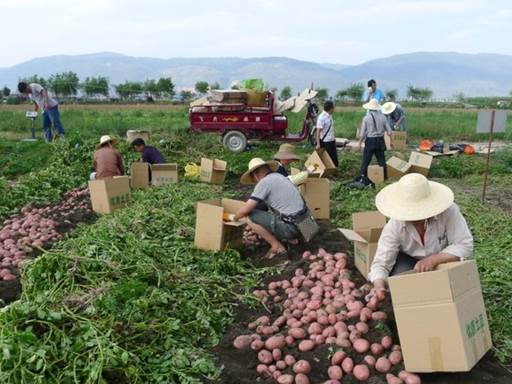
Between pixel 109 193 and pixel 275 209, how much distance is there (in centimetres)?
249

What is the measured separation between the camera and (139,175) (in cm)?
783

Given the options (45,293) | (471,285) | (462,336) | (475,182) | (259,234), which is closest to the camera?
(462,336)

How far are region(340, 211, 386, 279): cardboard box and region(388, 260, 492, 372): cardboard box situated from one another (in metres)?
1.05

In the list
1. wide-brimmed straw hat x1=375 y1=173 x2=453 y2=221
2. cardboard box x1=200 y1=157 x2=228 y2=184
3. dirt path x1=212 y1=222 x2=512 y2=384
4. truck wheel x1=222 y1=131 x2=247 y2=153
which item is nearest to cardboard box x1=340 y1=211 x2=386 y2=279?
dirt path x1=212 y1=222 x2=512 y2=384

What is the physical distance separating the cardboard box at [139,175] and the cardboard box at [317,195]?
271 centimetres

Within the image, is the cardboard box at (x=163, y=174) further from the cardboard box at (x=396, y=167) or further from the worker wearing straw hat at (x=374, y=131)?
the cardboard box at (x=396, y=167)

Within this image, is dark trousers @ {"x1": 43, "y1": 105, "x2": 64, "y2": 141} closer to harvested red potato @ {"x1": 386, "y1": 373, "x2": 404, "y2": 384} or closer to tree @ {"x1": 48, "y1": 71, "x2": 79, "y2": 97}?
harvested red potato @ {"x1": 386, "y1": 373, "x2": 404, "y2": 384}

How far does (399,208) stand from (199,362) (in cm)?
152

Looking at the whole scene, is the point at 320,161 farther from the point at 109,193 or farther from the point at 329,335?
the point at 329,335

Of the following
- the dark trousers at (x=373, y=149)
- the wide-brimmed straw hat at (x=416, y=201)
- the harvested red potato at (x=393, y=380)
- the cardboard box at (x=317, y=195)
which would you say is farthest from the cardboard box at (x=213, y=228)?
the dark trousers at (x=373, y=149)

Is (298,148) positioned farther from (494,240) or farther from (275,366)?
(275,366)

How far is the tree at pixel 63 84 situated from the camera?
39.3m

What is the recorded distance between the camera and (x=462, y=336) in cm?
267

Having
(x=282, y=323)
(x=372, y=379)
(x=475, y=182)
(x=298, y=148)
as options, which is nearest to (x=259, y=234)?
(x=282, y=323)
